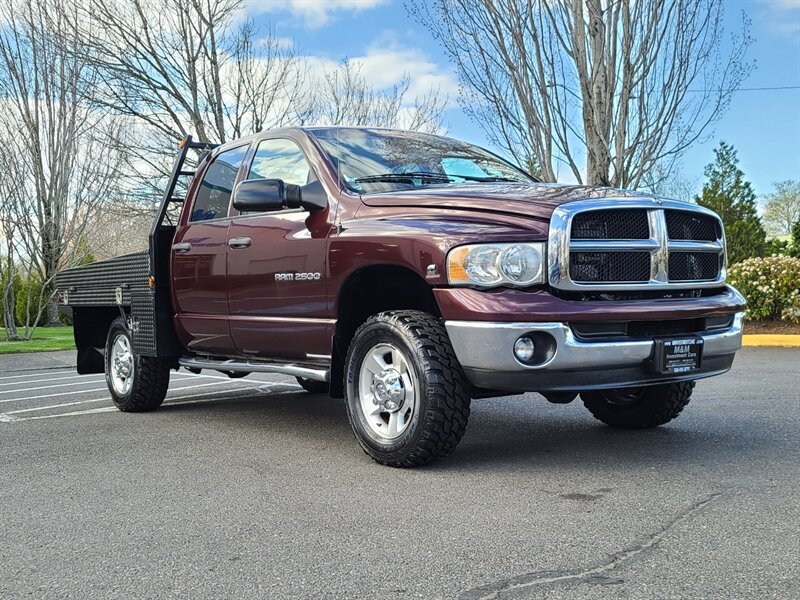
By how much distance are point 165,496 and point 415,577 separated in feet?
5.52

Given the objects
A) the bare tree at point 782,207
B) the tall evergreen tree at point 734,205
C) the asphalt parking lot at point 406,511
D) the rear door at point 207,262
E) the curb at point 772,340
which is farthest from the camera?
the bare tree at point 782,207

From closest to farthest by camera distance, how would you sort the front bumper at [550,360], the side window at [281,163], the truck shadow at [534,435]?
the front bumper at [550,360], the truck shadow at [534,435], the side window at [281,163]

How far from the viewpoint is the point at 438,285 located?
4273 millimetres

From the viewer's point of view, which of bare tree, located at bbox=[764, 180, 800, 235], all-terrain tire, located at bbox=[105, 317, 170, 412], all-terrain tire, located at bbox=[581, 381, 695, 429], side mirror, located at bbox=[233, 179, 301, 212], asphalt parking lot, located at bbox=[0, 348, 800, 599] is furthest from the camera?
bare tree, located at bbox=[764, 180, 800, 235]

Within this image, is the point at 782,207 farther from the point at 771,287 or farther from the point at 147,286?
the point at 147,286

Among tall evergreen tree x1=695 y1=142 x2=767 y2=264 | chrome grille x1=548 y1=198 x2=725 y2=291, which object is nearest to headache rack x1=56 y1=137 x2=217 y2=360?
chrome grille x1=548 y1=198 x2=725 y2=291

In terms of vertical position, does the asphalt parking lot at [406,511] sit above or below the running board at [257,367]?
below

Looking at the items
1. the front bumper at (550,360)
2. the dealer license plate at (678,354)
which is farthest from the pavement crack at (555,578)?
the dealer license plate at (678,354)

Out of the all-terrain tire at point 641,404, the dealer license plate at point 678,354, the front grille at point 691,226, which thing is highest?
the front grille at point 691,226

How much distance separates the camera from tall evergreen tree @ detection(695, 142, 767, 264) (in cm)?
4509

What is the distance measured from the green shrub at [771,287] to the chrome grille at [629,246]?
1031cm

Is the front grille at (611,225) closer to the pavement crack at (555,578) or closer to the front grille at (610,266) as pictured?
the front grille at (610,266)

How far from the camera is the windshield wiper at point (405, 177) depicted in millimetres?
5215

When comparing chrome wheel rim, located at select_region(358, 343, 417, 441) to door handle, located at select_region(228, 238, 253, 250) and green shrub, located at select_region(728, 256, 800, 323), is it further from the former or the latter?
green shrub, located at select_region(728, 256, 800, 323)
